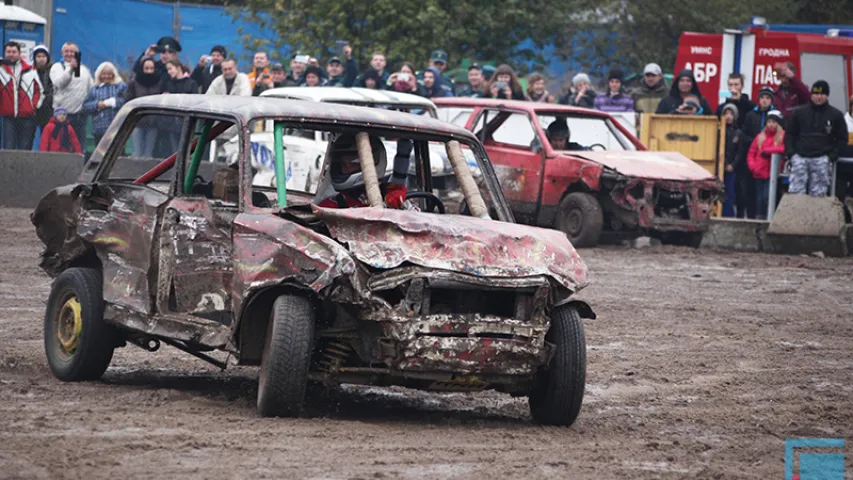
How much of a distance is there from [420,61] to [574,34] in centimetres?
686

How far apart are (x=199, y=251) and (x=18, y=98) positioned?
13081mm

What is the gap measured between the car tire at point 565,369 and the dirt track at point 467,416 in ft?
0.34

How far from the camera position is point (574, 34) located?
32.1 metres

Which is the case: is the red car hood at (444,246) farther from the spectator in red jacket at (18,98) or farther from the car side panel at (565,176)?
the spectator in red jacket at (18,98)

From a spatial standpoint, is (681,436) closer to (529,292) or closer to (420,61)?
(529,292)

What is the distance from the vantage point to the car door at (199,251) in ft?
23.0

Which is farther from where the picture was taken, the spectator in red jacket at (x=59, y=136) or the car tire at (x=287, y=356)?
the spectator in red jacket at (x=59, y=136)

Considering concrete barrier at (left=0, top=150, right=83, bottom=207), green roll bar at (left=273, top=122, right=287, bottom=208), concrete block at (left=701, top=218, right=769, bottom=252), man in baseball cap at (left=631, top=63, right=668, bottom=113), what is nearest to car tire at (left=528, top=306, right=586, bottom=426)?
green roll bar at (left=273, top=122, right=287, bottom=208)

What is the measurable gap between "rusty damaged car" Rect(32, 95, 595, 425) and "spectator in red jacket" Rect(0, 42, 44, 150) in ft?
39.0

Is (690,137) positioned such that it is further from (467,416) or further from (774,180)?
(467,416)

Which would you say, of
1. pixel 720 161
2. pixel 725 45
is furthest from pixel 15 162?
pixel 725 45

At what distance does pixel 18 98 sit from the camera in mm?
19234

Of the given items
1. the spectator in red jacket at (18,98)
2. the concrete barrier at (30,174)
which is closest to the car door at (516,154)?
the concrete barrier at (30,174)

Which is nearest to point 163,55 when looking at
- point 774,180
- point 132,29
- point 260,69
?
point 260,69
